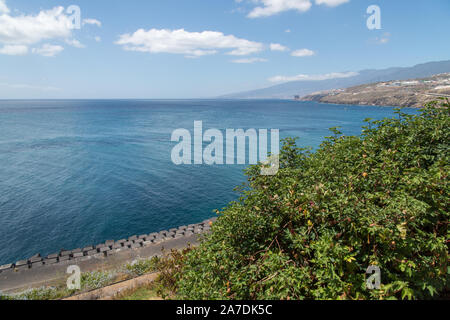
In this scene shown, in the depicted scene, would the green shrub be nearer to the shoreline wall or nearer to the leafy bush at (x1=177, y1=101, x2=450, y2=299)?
the shoreline wall

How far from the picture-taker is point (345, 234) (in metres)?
6.15

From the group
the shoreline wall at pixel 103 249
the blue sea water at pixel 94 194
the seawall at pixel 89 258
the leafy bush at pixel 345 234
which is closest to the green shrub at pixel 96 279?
the seawall at pixel 89 258

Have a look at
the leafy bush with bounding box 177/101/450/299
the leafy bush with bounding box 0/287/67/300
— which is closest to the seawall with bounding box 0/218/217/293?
the leafy bush with bounding box 0/287/67/300

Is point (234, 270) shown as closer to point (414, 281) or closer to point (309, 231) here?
point (309, 231)

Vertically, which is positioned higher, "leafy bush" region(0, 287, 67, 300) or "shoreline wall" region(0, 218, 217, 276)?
"leafy bush" region(0, 287, 67, 300)

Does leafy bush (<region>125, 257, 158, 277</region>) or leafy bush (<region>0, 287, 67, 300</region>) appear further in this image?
leafy bush (<region>125, 257, 158, 277</region>)

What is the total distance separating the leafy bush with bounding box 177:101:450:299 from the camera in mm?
5527

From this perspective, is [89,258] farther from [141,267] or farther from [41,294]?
[141,267]

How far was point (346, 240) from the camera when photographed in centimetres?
606

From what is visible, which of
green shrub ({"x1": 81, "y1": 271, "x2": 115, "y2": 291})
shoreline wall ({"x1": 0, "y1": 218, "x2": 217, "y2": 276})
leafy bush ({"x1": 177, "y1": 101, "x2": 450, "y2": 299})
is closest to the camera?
leafy bush ({"x1": 177, "y1": 101, "x2": 450, "y2": 299})

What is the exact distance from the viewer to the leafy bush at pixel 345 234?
18.1 feet

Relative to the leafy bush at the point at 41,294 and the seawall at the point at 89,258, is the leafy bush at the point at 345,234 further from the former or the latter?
the leafy bush at the point at 41,294

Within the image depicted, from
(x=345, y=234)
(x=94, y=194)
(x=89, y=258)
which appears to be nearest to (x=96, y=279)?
(x=89, y=258)

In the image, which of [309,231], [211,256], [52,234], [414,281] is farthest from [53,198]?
[414,281]
